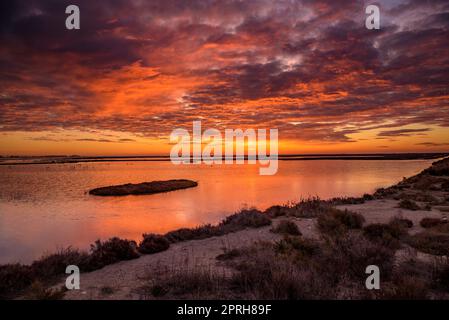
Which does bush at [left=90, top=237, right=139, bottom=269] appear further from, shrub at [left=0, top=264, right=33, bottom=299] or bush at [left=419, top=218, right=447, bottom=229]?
bush at [left=419, top=218, right=447, bottom=229]

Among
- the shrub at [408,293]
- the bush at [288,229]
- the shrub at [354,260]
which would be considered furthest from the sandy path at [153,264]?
the shrub at [408,293]

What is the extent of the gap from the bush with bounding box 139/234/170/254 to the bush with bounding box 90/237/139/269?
60 cm

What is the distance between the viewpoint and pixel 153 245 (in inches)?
490

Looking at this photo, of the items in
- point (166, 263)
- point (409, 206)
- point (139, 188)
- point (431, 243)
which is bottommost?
point (139, 188)

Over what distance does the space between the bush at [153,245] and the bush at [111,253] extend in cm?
60

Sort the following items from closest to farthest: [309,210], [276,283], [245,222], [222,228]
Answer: [276,283]
[222,228]
[245,222]
[309,210]

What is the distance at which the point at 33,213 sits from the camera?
25938mm

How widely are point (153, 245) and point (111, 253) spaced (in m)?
1.88

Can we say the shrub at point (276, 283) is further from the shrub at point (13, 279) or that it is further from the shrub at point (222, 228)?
the shrub at point (222, 228)

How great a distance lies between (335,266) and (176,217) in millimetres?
17164

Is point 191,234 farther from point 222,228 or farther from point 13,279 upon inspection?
point 13,279

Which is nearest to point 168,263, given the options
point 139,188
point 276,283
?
point 276,283

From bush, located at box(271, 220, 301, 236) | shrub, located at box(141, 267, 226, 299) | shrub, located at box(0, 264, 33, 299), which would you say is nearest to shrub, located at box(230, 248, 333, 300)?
shrub, located at box(141, 267, 226, 299)
